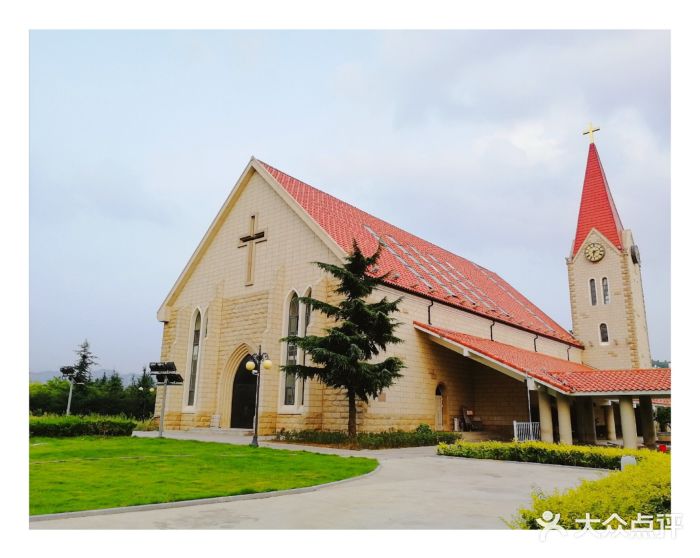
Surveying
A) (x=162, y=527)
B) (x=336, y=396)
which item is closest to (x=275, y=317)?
(x=336, y=396)

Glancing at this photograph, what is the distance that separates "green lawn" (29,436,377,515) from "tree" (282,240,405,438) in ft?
10.8

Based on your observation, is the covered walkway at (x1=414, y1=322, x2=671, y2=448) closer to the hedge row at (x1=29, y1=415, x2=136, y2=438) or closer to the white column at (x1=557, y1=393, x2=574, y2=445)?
the white column at (x1=557, y1=393, x2=574, y2=445)

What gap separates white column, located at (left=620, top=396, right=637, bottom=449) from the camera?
19.1 metres

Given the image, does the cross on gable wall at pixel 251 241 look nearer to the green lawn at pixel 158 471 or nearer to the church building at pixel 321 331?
the church building at pixel 321 331

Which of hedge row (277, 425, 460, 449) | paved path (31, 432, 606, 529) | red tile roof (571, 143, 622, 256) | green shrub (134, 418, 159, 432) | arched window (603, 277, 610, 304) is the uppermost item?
red tile roof (571, 143, 622, 256)

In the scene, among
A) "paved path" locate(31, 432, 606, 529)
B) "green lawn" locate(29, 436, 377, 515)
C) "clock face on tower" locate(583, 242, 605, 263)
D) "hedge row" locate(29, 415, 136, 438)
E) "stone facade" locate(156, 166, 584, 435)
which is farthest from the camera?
"clock face on tower" locate(583, 242, 605, 263)

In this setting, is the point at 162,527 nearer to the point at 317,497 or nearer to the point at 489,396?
the point at 317,497

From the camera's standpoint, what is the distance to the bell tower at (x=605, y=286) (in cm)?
3678

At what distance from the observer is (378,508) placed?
7805 mm

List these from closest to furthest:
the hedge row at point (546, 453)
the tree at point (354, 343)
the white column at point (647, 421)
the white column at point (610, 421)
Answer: the hedge row at point (546, 453), the tree at point (354, 343), the white column at point (647, 421), the white column at point (610, 421)

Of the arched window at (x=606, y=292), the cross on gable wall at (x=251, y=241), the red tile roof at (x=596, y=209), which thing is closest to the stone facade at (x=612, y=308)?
the arched window at (x=606, y=292)

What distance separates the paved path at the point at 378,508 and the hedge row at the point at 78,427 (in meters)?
12.4

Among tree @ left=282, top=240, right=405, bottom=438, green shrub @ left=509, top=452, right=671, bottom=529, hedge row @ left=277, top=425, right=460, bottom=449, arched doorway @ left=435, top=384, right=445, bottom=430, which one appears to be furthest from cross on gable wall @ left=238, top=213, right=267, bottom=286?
green shrub @ left=509, top=452, right=671, bottom=529

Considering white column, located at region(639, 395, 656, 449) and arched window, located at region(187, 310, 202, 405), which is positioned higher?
arched window, located at region(187, 310, 202, 405)
